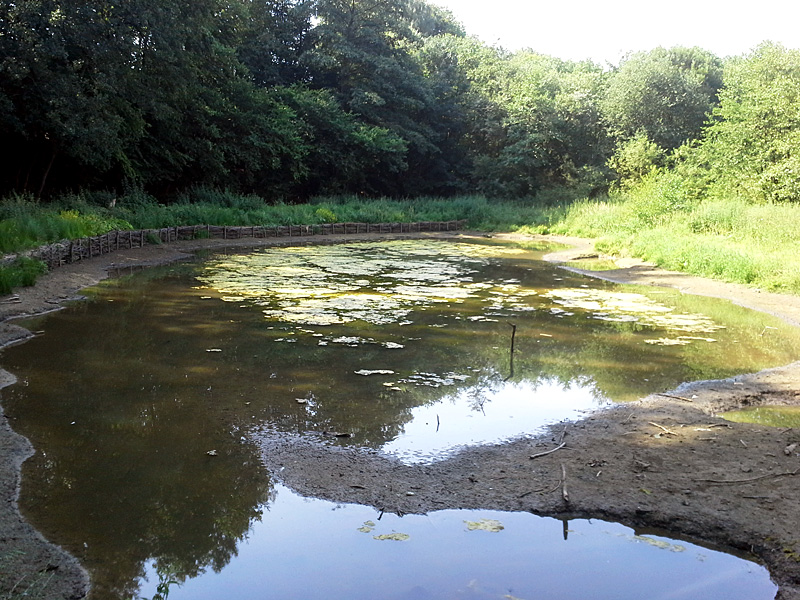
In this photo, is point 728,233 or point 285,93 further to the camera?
point 285,93

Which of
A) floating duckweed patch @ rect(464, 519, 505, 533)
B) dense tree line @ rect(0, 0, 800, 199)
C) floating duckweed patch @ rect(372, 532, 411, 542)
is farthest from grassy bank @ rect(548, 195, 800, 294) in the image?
floating duckweed patch @ rect(372, 532, 411, 542)

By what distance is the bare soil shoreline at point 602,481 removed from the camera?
389 cm

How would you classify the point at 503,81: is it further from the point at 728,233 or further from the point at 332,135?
the point at 728,233

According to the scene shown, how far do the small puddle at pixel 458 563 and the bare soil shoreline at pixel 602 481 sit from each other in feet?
0.54

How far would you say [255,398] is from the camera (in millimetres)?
6672

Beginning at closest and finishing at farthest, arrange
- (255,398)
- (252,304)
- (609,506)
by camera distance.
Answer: (609,506) → (255,398) → (252,304)

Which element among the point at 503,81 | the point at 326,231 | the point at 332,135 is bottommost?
the point at 326,231

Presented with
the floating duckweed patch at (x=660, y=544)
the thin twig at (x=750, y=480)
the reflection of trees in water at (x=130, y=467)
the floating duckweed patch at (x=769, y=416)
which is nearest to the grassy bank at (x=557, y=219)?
the reflection of trees in water at (x=130, y=467)

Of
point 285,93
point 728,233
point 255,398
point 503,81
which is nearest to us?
point 255,398

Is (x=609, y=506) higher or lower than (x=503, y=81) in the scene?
lower

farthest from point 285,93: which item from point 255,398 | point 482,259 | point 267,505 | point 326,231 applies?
point 267,505

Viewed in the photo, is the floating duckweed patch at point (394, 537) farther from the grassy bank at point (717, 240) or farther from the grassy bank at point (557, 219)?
the grassy bank at point (717, 240)

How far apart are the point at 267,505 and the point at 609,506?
2.19m

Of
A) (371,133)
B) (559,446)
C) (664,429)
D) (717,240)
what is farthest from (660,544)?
(371,133)
